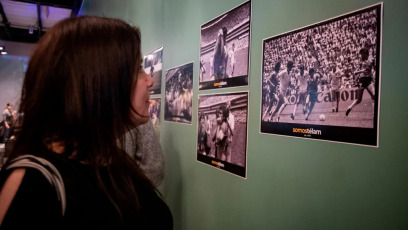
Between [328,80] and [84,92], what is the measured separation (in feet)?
2.79

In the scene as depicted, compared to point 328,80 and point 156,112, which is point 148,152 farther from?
point 328,80

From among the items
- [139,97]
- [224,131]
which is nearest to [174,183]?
[224,131]

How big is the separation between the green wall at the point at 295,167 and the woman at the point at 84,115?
66cm

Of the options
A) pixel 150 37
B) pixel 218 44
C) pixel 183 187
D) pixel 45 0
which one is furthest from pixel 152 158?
pixel 45 0

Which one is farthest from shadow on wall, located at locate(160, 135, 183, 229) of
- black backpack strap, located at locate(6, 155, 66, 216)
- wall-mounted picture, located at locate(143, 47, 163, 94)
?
black backpack strap, located at locate(6, 155, 66, 216)

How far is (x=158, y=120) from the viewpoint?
8.52ft

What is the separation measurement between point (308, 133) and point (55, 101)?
0.91 metres

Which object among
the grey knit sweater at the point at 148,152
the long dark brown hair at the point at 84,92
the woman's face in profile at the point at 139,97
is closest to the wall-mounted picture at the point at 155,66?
the grey knit sweater at the point at 148,152

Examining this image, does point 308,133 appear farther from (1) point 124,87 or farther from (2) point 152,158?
(2) point 152,158

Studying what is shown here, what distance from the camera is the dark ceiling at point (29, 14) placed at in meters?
6.53

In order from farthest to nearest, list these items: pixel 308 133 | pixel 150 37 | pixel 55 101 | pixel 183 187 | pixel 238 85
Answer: pixel 150 37 → pixel 183 187 → pixel 238 85 → pixel 308 133 → pixel 55 101

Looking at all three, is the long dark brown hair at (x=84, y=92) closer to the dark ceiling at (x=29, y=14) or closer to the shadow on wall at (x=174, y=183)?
the shadow on wall at (x=174, y=183)

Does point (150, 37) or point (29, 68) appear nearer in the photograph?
point (29, 68)

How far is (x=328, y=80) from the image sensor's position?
1.01 metres
